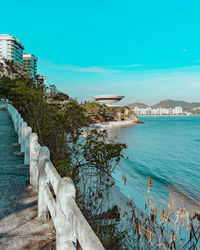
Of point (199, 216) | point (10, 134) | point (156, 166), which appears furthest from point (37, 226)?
point (156, 166)

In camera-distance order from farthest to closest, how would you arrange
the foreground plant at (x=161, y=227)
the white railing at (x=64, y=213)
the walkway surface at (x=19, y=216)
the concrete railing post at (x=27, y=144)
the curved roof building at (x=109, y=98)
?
the curved roof building at (x=109, y=98)
the concrete railing post at (x=27, y=144)
the foreground plant at (x=161, y=227)
the walkway surface at (x=19, y=216)
the white railing at (x=64, y=213)

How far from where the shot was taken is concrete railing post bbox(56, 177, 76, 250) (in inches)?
74.0

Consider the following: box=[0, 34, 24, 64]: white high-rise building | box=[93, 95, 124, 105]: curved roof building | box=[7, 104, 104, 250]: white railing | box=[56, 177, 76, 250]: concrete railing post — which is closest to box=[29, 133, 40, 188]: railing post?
box=[7, 104, 104, 250]: white railing

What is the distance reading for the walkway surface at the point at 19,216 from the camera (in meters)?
2.59

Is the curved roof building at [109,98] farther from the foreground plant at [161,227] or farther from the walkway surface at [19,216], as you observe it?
the walkway surface at [19,216]

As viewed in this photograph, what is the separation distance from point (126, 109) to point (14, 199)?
8601cm

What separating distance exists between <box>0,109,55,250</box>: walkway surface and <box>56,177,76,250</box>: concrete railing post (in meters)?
0.56

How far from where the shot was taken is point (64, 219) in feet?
6.77

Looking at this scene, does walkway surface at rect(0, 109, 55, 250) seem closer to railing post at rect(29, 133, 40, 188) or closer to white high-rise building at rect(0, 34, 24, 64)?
railing post at rect(29, 133, 40, 188)

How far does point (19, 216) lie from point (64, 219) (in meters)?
1.43

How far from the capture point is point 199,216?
3.47 meters

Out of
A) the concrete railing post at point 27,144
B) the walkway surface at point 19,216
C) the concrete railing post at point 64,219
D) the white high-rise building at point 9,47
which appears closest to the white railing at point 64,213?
the concrete railing post at point 64,219

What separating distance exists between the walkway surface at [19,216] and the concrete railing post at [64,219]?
561 mm

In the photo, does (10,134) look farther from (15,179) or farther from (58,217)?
(58,217)
